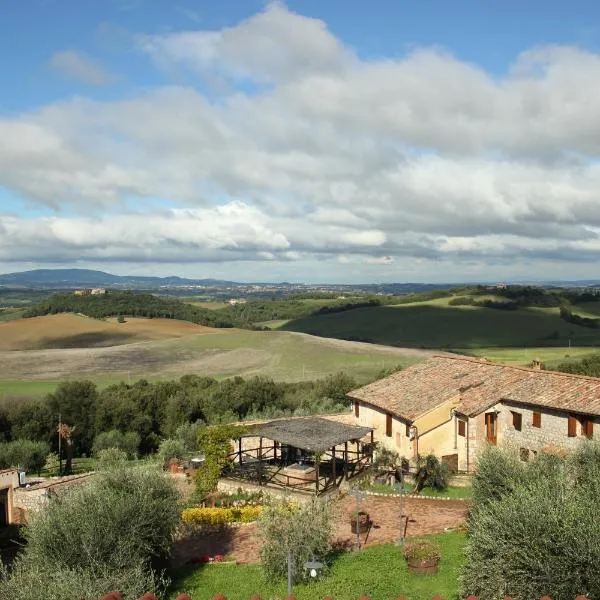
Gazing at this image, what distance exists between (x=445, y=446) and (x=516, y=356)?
63.4 metres

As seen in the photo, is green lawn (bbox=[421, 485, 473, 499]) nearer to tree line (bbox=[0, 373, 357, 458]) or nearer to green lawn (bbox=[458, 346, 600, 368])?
tree line (bbox=[0, 373, 357, 458])

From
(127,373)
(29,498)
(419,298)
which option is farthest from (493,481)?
(419,298)

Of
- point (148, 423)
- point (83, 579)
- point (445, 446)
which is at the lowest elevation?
point (148, 423)

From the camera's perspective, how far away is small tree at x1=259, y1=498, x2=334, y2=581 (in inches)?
728

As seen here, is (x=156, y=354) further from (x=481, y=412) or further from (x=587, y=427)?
(x=587, y=427)

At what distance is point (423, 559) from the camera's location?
714 inches

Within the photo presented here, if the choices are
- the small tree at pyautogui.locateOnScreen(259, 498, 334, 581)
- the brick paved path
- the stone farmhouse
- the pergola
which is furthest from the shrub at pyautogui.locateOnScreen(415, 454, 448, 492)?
the small tree at pyautogui.locateOnScreen(259, 498, 334, 581)

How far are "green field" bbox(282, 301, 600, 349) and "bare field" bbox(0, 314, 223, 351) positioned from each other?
33068 mm

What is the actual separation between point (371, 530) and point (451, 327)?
106 m

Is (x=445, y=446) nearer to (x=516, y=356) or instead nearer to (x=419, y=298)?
(x=516, y=356)

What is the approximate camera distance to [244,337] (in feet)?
337

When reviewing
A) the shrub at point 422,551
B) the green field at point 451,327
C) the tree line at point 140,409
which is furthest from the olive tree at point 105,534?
the green field at point 451,327

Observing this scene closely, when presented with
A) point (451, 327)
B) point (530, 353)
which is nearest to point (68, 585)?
point (530, 353)

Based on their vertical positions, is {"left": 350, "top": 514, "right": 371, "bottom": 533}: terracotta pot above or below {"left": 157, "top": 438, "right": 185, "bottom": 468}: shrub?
above
